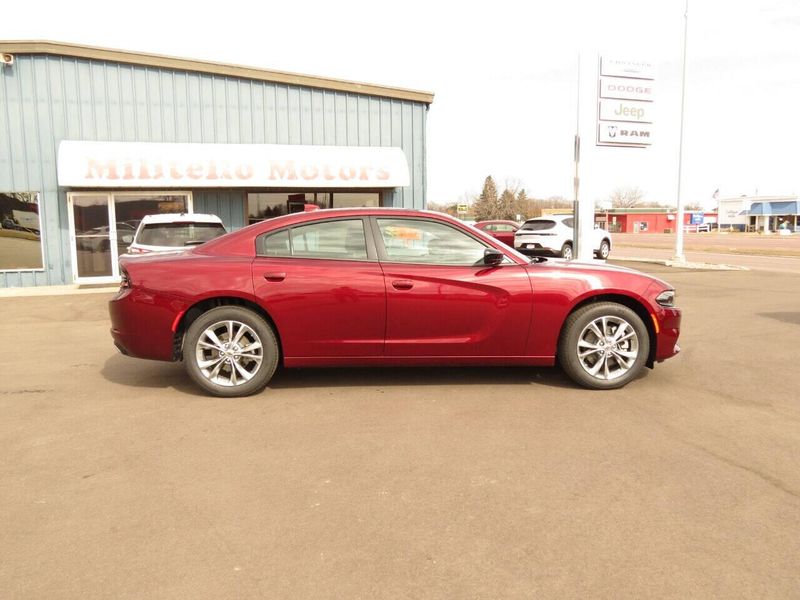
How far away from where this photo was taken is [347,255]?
17.9 ft

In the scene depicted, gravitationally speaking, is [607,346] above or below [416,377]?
above

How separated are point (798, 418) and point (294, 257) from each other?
401 centimetres

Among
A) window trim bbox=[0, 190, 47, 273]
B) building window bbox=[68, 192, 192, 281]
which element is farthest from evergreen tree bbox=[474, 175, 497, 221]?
window trim bbox=[0, 190, 47, 273]

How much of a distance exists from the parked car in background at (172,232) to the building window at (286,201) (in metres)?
5.87

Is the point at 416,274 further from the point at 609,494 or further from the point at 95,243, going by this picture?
the point at 95,243

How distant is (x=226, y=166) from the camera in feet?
50.8

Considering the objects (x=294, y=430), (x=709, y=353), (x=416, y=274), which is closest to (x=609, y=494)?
(x=294, y=430)

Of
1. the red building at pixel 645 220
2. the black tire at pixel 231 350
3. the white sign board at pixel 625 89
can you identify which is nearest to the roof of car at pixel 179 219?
the black tire at pixel 231 350

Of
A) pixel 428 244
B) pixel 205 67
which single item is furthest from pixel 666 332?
pixel 205 67

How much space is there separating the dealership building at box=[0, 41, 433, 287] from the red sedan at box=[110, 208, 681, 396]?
979cm

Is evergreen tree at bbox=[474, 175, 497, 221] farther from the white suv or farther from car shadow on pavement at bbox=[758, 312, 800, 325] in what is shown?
car shadow on pavement at bbox=[758, 312, 800, 325]

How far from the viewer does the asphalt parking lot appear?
2.66 meters

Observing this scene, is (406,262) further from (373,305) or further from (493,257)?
(493,257)

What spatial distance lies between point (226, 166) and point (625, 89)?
1010 cm
